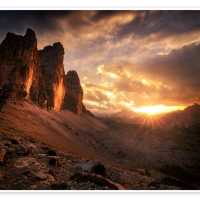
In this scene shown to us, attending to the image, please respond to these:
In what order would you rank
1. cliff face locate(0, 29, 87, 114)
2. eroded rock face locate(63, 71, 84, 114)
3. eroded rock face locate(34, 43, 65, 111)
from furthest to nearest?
eroded rock face locate(63, 71, 84, 114)
eroded rock face locate(34, 43, 65, 111)
cliff face locate(0, 29, 87, 114)

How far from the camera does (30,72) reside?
30.4 metres

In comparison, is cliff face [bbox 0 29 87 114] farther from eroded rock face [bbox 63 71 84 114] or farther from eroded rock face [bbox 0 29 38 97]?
eroded rock face [bbox 63 71 84 114]

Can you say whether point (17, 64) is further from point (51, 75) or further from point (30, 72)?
point (51, 75)

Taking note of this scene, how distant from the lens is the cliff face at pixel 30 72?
24.5m

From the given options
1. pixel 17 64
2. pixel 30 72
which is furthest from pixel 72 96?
pixel 17 64

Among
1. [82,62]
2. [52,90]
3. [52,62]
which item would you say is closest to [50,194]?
[82,62]

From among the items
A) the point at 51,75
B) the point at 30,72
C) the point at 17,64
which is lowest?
the point at 30,72

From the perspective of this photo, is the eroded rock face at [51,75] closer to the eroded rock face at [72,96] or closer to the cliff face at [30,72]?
the cliff face at [30,72]

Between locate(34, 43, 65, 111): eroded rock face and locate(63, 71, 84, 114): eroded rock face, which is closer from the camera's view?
locate(34, 43, 65, 111): eroded rock face

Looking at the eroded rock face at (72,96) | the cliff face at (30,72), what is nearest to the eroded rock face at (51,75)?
the cliff face at (30,72)

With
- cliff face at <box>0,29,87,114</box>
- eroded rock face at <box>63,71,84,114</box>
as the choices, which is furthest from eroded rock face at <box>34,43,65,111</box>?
eroded rock face at <box>63,71,84,114</box>

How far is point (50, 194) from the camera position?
5.72 metres

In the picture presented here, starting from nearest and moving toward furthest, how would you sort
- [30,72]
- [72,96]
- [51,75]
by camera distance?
1. [30,72]
2. [51,75]
3. [72,96]

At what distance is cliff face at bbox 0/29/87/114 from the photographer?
80.5 ft
